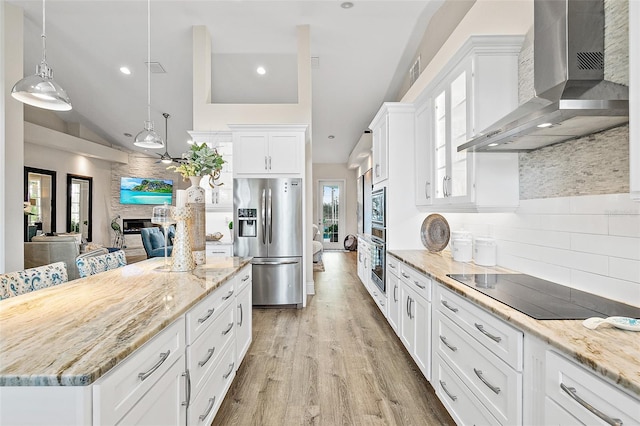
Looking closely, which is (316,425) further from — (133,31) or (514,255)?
(133,31)

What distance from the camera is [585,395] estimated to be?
0.94 meters

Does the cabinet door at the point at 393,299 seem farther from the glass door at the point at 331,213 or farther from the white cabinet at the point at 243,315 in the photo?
the glass door at the point at 331,213

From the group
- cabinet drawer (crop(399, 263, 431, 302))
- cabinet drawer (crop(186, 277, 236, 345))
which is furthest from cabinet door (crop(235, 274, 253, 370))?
cabinet drawer (crop(399, 263, 431, 302))

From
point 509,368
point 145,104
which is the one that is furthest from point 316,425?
point 145,104

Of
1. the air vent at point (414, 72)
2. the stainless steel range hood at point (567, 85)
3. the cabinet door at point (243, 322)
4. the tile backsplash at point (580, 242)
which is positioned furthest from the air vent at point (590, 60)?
the air vent at point (414, 72)

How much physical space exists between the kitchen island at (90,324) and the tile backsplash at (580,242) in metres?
1.89

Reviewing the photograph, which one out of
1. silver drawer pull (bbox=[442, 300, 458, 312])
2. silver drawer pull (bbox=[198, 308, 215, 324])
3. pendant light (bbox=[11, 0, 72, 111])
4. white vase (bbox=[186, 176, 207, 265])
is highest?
pendant light (bbox=[11, 0, 72, 111])

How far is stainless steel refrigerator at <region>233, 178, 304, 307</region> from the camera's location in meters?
4.16

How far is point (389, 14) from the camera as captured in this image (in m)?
4.17

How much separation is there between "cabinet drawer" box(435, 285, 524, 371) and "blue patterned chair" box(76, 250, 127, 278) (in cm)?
244

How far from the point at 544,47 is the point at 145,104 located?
24.2 ft

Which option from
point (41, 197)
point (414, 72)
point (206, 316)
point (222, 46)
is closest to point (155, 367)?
point (206, 316)

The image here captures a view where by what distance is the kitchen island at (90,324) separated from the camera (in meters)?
0.81

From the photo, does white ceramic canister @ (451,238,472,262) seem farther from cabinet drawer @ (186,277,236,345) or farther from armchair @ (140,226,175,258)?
armchair @ (140,226,175,258)
